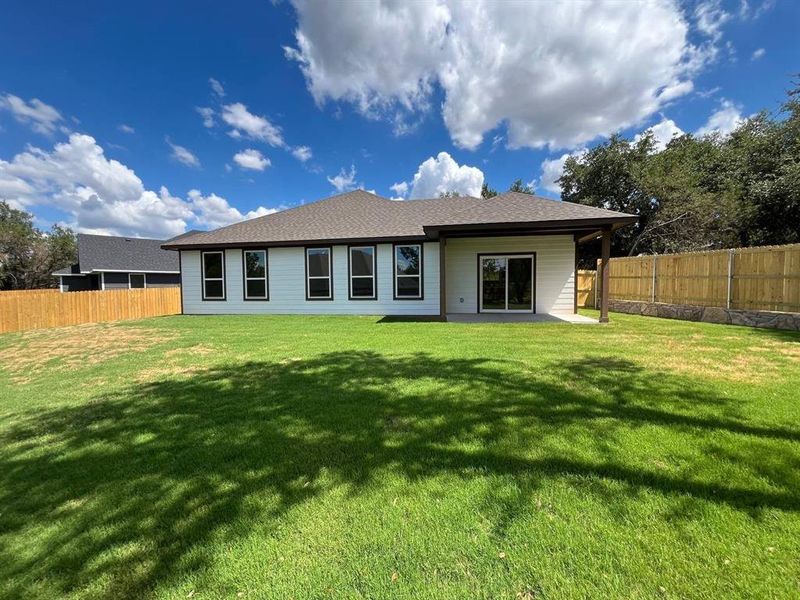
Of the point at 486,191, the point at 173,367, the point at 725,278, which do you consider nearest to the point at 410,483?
the point at 173,367

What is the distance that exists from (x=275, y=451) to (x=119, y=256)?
102ft

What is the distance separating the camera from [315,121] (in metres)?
16.8

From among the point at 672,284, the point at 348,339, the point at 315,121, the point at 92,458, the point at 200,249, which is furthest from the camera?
the point at 315,121

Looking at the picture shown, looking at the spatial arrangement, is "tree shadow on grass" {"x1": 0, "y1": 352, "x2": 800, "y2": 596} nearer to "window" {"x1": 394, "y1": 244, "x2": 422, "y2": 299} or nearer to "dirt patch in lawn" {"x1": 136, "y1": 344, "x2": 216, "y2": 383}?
"dirt patch in lawn" {"x1": 136, "y1": 344, "x2": 216, "y2": 383}

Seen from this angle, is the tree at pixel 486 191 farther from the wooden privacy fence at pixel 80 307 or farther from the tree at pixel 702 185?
the wooden privacy fence at pixel 80 307

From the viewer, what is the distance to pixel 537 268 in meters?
12.7

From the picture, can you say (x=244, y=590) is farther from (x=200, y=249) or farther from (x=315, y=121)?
(x=315, y=121)

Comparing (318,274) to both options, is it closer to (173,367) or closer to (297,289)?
(297,289)

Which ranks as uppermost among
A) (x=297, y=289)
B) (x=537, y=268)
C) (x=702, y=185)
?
(x=702, y=185)

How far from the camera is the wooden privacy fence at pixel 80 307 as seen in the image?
1185 centimetres

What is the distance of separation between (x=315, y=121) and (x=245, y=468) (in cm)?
1724

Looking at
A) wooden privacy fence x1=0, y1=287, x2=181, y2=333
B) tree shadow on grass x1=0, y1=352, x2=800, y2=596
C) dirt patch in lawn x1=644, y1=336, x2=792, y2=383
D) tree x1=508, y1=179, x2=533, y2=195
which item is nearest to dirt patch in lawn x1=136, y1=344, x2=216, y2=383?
tree shadow on grass x1=0, y1=352, x2=800, y2=596

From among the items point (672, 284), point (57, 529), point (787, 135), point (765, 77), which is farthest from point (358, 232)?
Result: point (787, 135)

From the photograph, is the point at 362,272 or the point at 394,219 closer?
the point at 362,272
